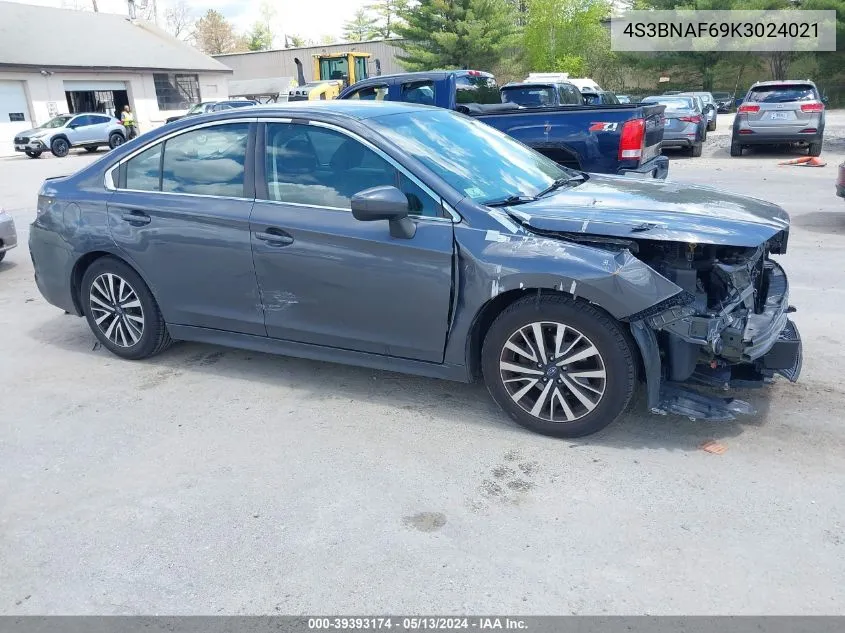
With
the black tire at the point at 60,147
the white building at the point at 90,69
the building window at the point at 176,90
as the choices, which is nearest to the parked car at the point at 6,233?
the black tire at the point at 60,147

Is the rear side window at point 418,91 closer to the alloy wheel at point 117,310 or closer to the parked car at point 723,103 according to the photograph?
the alloy wheel at point 117,310

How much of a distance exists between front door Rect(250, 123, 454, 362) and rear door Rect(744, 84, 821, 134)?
15.2 meters

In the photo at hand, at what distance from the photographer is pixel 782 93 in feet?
54.4

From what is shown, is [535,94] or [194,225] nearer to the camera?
[194,225]

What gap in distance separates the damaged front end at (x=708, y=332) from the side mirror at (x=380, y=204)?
124 cm

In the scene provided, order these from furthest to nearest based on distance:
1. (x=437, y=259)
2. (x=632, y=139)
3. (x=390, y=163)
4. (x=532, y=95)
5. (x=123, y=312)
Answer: (x=532, y=95), (x=632, y=139), (x=123, y=312), (x=390, y=163), (x=437, y=259)

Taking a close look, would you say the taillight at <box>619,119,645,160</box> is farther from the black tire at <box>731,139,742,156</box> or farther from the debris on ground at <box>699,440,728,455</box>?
the black tire at <box>731,139,742,156</box>

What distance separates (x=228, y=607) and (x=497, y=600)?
3.32ft

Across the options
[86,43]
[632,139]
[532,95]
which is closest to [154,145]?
[632,139]

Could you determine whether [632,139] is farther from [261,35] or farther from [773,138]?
[261,35]

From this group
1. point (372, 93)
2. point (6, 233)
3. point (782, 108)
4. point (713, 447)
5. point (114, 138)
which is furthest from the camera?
point (114, 138)

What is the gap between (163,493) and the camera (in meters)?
3.55

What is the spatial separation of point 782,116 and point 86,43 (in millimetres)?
34960
